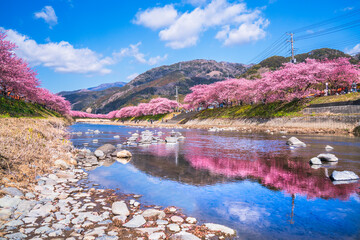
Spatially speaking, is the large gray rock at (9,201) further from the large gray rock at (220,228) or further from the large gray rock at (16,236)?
the large gray rock at (220,228)

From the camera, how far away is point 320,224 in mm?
4469

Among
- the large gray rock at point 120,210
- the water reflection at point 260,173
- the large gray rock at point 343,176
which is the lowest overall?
the water reflection at point 260,173

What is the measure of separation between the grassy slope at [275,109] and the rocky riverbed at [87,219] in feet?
111

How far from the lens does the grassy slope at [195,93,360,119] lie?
3142 centimetres

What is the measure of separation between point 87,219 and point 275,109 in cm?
4310

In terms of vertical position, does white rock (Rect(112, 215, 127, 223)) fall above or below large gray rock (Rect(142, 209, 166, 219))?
above

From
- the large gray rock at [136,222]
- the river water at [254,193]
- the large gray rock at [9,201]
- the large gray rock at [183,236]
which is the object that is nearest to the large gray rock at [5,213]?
the large gray rock at [9,201]

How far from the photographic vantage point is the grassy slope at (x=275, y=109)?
3142 centimetres

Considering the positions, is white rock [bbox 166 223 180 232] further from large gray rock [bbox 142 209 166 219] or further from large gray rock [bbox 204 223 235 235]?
large gray rock [bbox 204 223 235 235]

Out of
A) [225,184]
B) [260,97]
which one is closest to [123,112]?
[260,97]

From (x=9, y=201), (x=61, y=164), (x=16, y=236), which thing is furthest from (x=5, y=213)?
(x=61, y=164)

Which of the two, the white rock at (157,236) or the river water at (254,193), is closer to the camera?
the white rock at (157,236)

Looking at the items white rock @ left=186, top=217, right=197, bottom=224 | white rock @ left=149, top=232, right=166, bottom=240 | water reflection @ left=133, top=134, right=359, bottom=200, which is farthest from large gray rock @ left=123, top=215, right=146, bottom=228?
water reflection @ left=133, top=134, right=359, bottom=200

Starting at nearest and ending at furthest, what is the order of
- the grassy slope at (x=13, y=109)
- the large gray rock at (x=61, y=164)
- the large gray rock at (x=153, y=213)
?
the large gray rock at (x=153, y=213)
the large gray rock at (x=61, y=164)
the grassy slope at (x=13, y=109)
